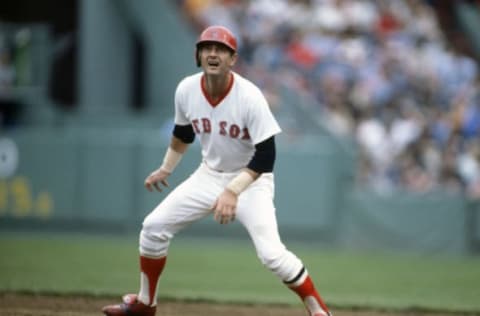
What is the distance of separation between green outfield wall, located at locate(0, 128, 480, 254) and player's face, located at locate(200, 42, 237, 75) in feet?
31.1

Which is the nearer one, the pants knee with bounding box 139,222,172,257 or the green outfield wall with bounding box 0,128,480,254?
the pants knee with bounding box 139,222,172,257

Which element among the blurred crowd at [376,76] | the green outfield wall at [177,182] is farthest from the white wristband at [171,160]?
the blurred crowd at [376,76]

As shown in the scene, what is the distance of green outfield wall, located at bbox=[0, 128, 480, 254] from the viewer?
1614 cm

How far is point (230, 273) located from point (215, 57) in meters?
5.75

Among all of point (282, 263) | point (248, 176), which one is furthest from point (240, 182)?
point (282, 263)

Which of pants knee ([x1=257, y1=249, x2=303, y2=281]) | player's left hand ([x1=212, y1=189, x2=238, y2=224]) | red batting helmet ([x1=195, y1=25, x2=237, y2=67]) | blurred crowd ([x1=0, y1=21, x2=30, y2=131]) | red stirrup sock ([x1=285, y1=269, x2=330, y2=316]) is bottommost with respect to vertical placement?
red stirrup sock ([x1=285, y1=269, x2=330, y2=316])

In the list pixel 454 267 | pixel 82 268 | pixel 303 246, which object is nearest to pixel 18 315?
pixel 82 268

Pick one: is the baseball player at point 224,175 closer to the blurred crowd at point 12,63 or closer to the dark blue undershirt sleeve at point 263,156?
the dark blue undershirt sleeve at point 263,156

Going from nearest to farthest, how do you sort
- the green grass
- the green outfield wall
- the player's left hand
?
the player's left hand
the green grass
the green outfield wall

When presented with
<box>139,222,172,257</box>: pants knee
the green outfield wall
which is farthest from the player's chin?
the green outfield wall

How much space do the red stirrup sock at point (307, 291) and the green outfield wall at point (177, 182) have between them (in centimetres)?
916

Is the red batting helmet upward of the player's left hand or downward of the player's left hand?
upward

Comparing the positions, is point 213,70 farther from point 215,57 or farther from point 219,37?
point 219,37

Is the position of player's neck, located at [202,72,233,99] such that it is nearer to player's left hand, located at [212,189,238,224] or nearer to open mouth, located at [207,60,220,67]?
open mouth, located at [207,60,220,67]
